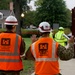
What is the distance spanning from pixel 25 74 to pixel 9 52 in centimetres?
659

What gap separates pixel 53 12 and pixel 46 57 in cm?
8913

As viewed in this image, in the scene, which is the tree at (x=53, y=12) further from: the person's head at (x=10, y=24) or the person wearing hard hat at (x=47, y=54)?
the person wearing hard hat at (x=47, y=54)

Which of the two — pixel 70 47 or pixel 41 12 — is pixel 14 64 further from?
pixel 41 12

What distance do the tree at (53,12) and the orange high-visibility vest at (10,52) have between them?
85.9 meters

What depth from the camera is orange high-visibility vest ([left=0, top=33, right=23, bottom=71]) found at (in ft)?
25.8

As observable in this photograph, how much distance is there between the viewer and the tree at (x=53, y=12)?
94750 millimetres

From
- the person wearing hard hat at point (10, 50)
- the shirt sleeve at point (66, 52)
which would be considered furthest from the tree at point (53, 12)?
the shirt sleeve at point (66, 52)

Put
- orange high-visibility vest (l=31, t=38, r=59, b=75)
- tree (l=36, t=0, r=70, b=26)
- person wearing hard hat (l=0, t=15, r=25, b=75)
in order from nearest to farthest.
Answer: orange high-visibility vest (l=31, t=38, r=59, b=75)
person wearing hard hat (l=0, t=15, r=25, b=75)
tree (l=36, t=0, r=70, b=26)

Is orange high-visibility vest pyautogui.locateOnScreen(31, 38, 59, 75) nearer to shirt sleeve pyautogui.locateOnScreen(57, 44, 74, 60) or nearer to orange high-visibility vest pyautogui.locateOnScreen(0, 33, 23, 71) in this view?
shirt sleeve pyautogui.locateOnScreen(57, 44, 74, 60)

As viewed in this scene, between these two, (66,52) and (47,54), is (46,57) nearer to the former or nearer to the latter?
(47,54)

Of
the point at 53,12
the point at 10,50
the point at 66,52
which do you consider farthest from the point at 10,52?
the point at 53,12

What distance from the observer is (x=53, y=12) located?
9581cm

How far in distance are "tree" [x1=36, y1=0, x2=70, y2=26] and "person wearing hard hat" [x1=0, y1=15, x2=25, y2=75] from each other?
85929 millimetres

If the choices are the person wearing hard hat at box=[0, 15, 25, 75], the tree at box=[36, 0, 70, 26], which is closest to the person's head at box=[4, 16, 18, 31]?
the person wearing hard hat at box=[0, 15, 25, 75]
